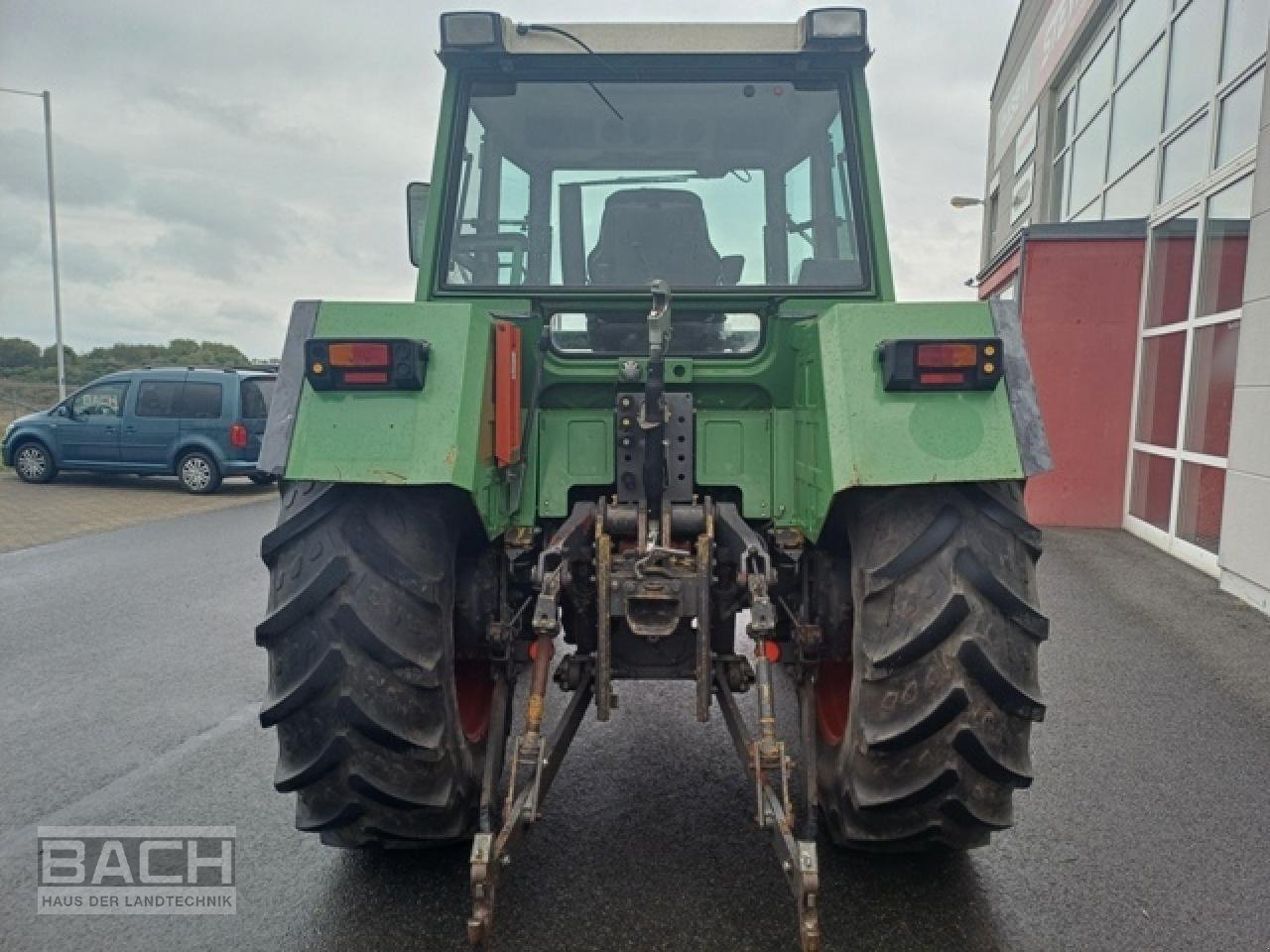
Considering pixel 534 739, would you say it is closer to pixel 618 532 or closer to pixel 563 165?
pixel 618 532

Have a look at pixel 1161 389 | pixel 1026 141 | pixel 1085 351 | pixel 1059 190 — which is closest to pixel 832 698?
pixel 1161 389

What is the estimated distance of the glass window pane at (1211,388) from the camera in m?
7.73

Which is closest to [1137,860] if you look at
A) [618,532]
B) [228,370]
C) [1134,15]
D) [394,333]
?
[618,532]

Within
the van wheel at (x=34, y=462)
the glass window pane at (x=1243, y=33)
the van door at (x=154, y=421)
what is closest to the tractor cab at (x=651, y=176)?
the glass window pane at (x=1243, y=33)

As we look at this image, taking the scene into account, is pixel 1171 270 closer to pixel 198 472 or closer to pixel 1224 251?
pixel 1224 251

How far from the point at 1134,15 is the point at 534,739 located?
40.3 ft

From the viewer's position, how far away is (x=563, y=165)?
11.3 feet

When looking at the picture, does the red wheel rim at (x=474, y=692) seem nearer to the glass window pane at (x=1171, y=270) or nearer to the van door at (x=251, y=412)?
the glass window pane at (x=1171, y=270)

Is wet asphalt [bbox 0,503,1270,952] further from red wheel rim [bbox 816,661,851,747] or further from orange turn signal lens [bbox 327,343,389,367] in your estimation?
orange turn signal lens [bbox 327,343,389,367]

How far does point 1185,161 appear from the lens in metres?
8.67

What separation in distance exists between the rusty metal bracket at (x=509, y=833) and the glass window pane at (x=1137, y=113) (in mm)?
9941

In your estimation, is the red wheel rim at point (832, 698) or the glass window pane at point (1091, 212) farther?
the glass window pane at point (1091, 212)

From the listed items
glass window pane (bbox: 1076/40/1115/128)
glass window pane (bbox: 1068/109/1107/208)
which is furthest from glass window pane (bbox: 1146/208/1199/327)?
glass window pane (bbox: 1076/40/1115/128)

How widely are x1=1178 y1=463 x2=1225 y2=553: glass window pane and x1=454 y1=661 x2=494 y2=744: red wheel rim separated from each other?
23.8 ft
